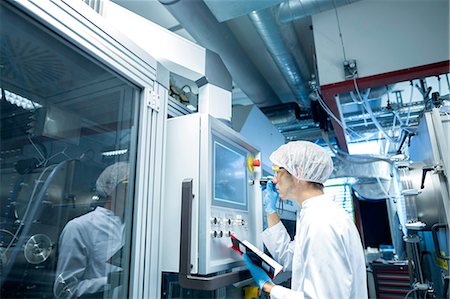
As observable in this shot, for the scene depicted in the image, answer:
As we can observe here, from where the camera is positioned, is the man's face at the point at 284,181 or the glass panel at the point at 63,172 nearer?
the glass panel at the point at 63,172

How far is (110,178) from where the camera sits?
3.67 feet

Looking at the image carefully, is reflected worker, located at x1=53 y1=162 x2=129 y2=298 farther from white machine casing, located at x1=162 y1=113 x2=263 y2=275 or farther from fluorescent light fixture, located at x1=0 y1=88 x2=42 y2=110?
fluorescent light fixture, located at x1=0 y1=88 x2=42 y2=110

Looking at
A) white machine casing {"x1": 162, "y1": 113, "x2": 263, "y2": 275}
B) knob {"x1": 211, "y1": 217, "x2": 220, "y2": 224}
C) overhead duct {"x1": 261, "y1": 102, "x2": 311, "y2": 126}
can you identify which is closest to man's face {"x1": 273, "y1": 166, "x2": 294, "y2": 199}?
white machine casing {"x1": 162, "y1": 113, "x2": 263, "y2": 275}

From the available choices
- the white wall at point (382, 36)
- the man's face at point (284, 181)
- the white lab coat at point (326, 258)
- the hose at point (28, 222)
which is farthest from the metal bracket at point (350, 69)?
the hose at point (28, 222)

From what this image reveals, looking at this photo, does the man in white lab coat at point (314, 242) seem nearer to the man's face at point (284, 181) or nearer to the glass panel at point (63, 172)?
the man's face at point (284, 181)

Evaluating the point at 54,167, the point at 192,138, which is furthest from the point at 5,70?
the point at 192,138

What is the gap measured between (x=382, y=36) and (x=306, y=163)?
4.20 feet

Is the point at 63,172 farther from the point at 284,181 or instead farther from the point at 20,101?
the point at 284,181

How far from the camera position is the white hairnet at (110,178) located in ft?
3.65

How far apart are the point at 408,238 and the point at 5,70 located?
2.42 m

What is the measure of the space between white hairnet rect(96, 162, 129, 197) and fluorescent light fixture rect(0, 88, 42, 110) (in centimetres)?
34

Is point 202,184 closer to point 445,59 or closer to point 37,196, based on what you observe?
point 37,196

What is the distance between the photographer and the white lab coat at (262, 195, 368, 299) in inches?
40.4

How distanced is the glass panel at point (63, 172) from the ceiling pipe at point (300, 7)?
1200 mm
